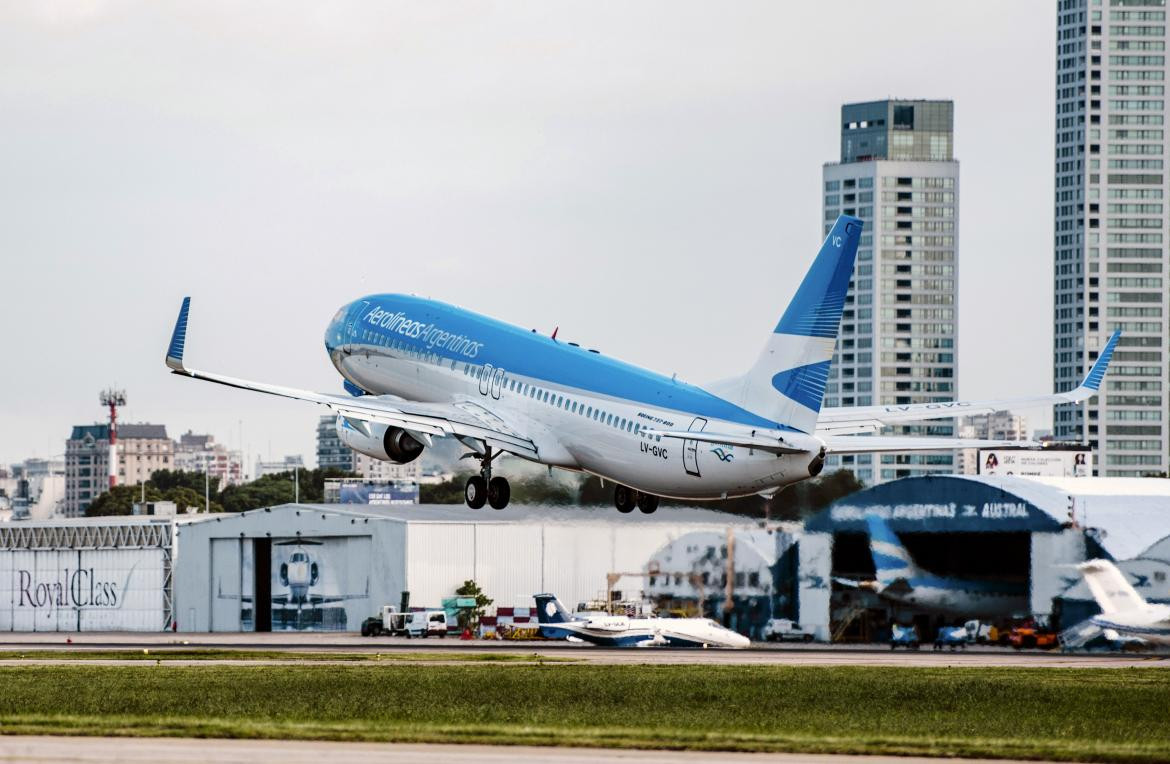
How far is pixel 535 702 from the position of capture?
60250 millimetres

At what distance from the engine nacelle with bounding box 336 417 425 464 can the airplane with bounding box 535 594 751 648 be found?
32.5 metres

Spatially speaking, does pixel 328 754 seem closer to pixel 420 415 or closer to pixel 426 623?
pixel 420 415

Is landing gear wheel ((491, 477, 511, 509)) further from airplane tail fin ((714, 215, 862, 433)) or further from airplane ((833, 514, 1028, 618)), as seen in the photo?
airplane ((833, 514, 1028, 618))

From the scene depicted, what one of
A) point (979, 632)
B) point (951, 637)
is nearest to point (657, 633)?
point (951, 637)

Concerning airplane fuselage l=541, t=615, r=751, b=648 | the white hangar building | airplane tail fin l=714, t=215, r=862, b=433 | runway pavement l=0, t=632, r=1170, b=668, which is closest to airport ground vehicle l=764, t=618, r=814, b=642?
runway pavement l=0, t=632, r=1170, b=668

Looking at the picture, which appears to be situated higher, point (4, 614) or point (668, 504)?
point (668, 504)

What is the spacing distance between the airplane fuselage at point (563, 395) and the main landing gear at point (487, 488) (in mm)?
1581

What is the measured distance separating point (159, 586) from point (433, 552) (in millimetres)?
26448

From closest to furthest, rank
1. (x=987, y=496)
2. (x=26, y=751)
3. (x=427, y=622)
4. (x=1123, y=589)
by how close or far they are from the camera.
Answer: (x=26, y=751)
(x=1123, y=589)
(x=987, y=496)
(x=427, y=622)

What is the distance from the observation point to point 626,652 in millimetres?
96438

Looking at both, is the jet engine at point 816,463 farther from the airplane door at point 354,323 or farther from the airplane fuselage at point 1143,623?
the airplane fuselage at point 1143,623

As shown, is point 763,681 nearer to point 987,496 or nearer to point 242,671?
point 242,671

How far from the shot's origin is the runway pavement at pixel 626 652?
85.7m

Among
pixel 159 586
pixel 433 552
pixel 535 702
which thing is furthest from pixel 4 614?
pixel 535 702
